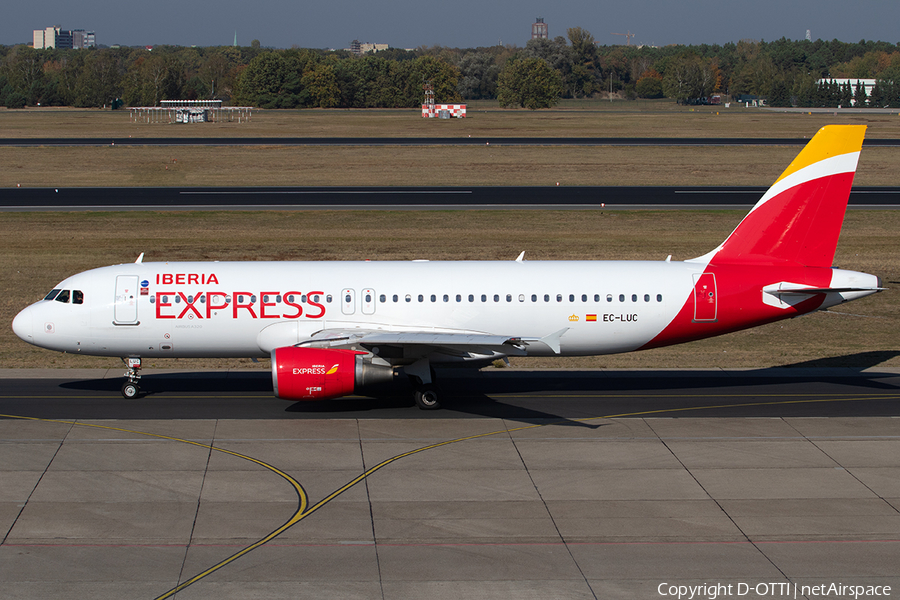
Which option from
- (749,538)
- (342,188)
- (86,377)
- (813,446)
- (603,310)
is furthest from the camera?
(342,188)

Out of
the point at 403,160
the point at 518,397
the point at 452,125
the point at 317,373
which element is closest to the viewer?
the point at 317,373

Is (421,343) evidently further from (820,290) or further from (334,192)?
(334,192)

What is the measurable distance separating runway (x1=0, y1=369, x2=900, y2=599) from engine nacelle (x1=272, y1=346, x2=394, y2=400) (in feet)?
4.08

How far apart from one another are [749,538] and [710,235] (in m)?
39.0

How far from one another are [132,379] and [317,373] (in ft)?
22.9

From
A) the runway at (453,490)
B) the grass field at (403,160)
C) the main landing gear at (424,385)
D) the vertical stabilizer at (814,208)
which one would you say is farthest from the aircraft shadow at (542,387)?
the grass field at (403,160)

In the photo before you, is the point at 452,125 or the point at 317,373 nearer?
the point at 317,373

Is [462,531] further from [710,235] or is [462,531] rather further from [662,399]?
[710,235]

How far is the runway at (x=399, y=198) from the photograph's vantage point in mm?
64125

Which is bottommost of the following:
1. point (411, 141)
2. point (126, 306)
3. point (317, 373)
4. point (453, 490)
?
point (453, 490)

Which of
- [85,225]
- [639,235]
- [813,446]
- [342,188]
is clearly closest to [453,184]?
[342,188]

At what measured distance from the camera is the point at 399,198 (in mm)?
68125

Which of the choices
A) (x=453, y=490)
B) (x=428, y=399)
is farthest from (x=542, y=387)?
(x=453, y=490)

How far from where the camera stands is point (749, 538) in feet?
58.9
